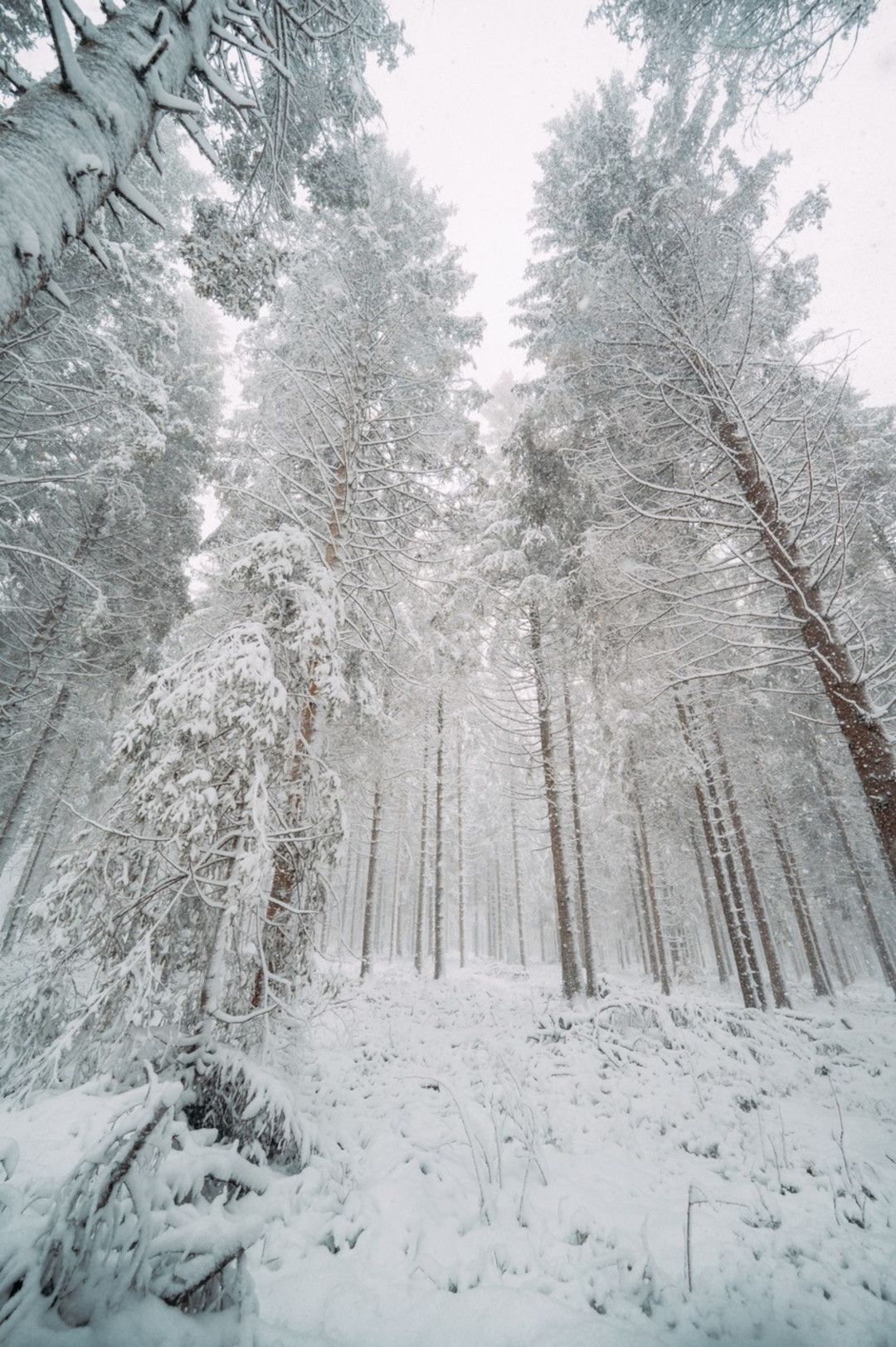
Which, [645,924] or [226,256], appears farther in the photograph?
[645,924]

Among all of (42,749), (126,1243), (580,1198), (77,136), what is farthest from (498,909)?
(77,136)

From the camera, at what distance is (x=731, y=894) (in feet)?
37.6

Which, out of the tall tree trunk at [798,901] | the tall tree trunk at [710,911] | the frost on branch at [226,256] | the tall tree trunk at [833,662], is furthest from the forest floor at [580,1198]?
the tall tree trunk at [710,911]

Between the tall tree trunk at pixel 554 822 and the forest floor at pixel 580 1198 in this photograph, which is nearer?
the forest floor at pixel 580 1198

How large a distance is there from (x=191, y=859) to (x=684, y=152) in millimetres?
11959

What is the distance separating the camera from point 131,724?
4.24 m

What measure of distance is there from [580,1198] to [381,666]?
5.99 meters

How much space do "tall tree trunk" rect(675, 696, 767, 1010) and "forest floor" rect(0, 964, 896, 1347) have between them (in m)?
4.09

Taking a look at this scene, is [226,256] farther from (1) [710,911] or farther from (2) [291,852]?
(1) [710,911]

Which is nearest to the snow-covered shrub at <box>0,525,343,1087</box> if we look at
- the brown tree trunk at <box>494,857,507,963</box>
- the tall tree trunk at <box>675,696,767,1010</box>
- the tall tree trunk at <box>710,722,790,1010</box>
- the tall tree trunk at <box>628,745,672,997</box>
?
the tall tree trunk at <box>675,696,767,1010</box>

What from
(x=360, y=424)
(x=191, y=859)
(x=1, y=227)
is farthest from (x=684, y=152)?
(x=191, y=859)

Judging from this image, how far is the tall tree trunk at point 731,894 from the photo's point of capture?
1054 cm

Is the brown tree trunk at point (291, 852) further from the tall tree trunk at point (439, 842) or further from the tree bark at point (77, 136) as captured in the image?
the tall tree trunk at point (439, 842)

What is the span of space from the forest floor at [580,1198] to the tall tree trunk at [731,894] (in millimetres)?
4087
